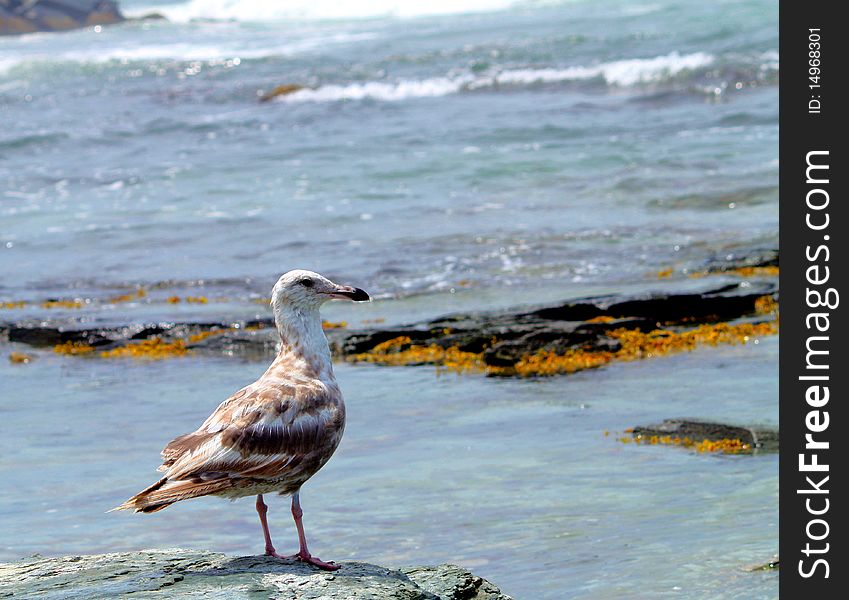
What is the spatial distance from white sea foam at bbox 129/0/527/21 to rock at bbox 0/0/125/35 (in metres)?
5.09

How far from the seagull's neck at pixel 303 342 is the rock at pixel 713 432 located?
3.99m

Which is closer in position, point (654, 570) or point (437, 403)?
point (654, 570)

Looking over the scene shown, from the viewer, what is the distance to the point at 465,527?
→ 7.96m

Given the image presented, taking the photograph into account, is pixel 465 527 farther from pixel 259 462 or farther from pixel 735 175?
pixel 735 175

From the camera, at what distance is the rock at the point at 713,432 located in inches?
360

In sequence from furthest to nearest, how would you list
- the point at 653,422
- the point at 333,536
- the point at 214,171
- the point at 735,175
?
the point at 214,171 < the point at 735,175 < the point at 653,422 < the point at 333,536

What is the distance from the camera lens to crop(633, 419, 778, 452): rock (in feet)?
30.0


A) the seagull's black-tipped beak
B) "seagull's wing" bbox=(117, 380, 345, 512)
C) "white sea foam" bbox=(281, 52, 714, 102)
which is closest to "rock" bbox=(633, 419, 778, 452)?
the seagull's black-tipped beak

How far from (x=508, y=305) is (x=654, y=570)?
6.52 metres

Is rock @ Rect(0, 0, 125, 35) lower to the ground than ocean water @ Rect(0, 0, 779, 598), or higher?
higher

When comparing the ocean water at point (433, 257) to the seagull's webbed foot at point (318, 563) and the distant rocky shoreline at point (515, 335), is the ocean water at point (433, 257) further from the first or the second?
the seagull's webbed foot at point (318, 563)

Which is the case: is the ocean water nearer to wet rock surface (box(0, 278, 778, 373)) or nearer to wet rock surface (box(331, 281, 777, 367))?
wet rock surface (box(0, 278, 778, 373))

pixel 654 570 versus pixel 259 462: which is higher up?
pixel 259 462

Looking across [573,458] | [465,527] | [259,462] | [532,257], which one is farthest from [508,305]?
[259,462]
